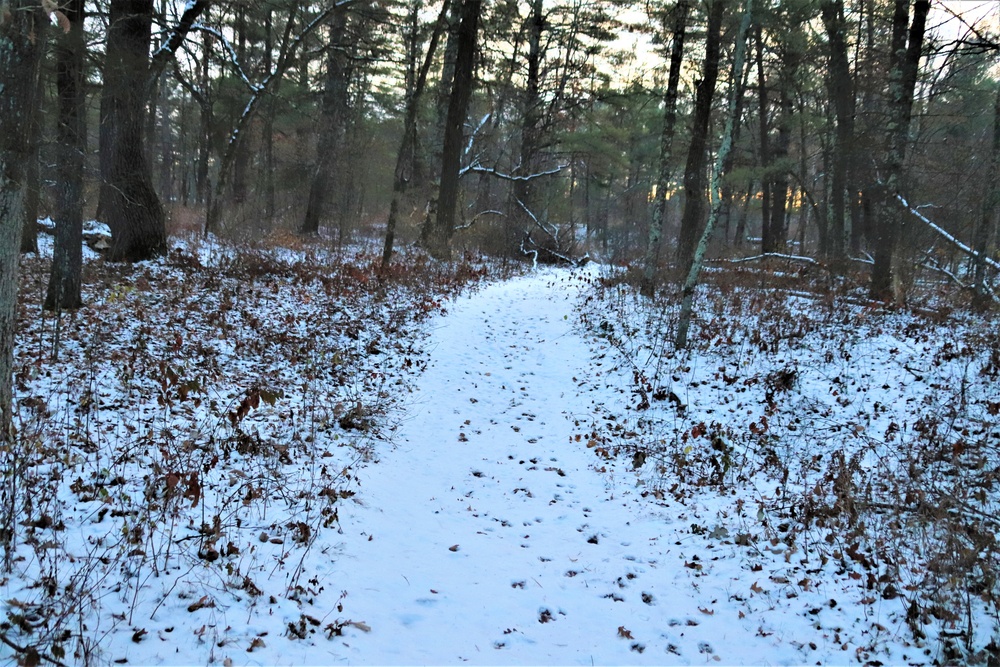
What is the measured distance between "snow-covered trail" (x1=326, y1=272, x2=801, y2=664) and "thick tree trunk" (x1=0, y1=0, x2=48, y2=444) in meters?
3.08

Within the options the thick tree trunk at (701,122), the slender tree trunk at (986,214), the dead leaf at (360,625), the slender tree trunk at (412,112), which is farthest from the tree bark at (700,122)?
the dead leaf at (360,625)

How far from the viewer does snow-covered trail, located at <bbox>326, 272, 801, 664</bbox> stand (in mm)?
3357

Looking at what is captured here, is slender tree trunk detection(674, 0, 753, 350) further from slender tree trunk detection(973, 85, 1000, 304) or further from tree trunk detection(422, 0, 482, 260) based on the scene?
tree trunk detection(422, 0, 482, 260)

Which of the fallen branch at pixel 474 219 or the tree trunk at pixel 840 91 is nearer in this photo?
the tree trunk at pixel 840 91

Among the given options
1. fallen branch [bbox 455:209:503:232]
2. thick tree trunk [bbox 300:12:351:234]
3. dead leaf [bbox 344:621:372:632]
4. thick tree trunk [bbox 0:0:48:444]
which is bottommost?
dead leaf [bbox 344:621:372:632]

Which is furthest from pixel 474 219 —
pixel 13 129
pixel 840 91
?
pixel 13 129

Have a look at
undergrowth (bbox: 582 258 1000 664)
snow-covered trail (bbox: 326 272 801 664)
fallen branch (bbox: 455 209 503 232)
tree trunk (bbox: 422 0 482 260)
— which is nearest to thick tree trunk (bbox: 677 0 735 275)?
undergrowth (bbox: 582 258 1000 664)

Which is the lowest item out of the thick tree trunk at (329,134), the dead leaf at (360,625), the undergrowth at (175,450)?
the dead leaf at (360,625)

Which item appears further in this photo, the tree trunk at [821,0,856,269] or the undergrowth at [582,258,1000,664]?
the tree trunk at [821,0,856,269]

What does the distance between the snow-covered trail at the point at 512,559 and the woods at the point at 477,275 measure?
0.53m

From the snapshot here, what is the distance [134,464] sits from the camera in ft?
14.8

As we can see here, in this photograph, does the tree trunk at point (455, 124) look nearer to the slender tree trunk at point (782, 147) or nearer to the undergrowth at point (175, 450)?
the undergrowth at point (175, 450)

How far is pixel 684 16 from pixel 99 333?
11.3 m

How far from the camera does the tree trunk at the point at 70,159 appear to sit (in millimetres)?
5617
